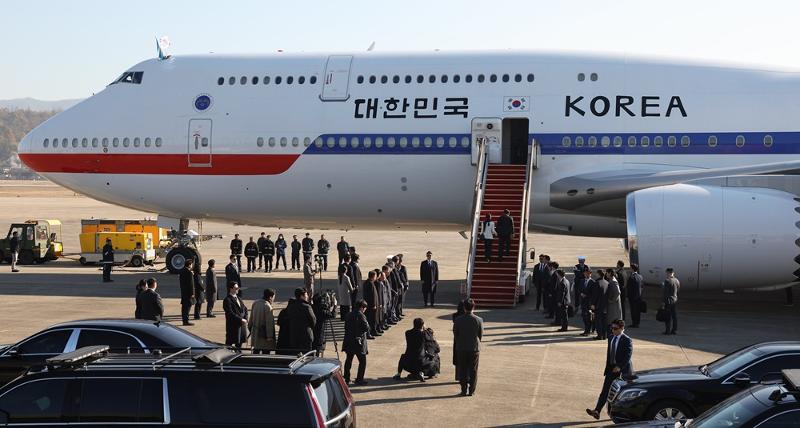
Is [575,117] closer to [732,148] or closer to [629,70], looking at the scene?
[629,70]

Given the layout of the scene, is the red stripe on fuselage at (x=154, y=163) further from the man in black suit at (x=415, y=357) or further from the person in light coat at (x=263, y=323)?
the man in black suit at (x=415, y=357)

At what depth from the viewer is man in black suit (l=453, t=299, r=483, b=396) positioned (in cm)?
1398

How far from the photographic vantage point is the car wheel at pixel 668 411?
1141 cm

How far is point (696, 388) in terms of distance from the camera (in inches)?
450

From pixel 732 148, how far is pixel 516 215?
5.99m

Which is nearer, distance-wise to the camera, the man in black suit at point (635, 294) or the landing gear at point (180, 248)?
the man in black suit at point (635, 294)

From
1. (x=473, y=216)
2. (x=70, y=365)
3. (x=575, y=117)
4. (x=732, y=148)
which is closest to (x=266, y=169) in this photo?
(x=473, y=216)

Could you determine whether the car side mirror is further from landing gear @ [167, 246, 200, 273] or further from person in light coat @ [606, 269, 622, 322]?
landing gear @ [167, 246, 200, 273]


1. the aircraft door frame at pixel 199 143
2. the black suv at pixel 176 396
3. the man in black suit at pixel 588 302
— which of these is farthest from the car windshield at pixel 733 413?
the aircraft door frame at pixel 199 143

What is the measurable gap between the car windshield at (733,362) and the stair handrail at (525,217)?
10779 millimetres

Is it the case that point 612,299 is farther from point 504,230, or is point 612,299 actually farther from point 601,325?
point 504,230

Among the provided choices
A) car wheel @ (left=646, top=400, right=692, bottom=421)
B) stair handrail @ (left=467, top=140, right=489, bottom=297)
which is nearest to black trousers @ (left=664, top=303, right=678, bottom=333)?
stair handrail @ (left=467, top=140, right=489, bottom=297)

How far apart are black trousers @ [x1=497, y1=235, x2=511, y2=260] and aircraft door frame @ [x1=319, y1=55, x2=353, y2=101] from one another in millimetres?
6318

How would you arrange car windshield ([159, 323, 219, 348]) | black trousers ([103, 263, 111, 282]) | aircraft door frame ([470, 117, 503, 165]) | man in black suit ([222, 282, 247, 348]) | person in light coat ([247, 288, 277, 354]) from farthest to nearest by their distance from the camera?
black trousers ([103, 263, 111, 282])
aircraft door frame ([470, 117, 503, 165])
man in black suit ([222, 282, 247, 348])
person in light coat ([247, 288, 277, 354])
car windshield ([159, 323, 219, 348])
